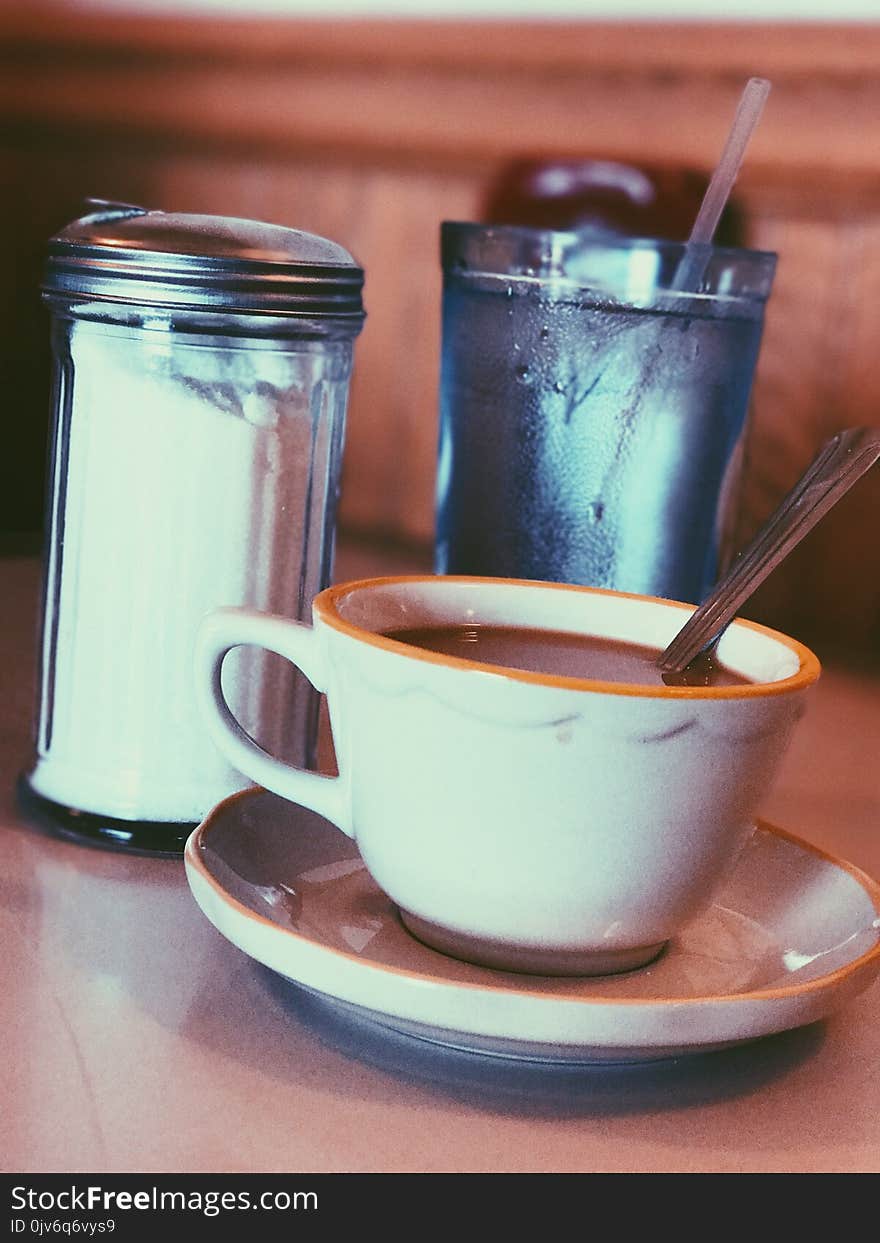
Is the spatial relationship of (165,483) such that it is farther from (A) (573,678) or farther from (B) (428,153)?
(B) (428,153)

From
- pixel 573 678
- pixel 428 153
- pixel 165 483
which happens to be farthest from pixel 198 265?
pixel 428 153

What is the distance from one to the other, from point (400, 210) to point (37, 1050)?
0.86m

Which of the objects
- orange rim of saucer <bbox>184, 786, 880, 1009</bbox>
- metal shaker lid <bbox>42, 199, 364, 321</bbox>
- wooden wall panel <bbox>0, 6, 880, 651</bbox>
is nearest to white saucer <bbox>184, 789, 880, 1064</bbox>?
orange rim of saucer <bbox>184, 786, 880, 1009</bbox>

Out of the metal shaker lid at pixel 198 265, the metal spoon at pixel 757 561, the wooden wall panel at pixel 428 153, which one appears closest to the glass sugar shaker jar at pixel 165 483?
the metal shaker lid at pixel 198 265

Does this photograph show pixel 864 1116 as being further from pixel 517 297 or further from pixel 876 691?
pixel 876 691

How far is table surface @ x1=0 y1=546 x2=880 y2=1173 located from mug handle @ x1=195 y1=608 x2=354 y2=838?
0.16 ft

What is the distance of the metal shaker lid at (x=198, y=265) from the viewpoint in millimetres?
480

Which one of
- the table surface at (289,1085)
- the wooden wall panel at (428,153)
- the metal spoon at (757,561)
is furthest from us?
the wooden wall panel at (428,153)

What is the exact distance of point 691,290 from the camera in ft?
2.07

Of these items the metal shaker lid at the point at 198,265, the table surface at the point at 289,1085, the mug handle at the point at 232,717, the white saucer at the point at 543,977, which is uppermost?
the metal shaker lid at the point at 198,265

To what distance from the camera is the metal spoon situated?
450 mm

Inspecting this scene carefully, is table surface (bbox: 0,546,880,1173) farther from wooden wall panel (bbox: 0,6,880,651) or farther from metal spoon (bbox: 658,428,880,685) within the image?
wooden wall panel (bbox: 0,6,880,651)

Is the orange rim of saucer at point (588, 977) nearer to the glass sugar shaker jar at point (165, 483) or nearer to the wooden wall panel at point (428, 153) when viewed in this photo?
the glass sugar shaker jar at point (165, 483)
